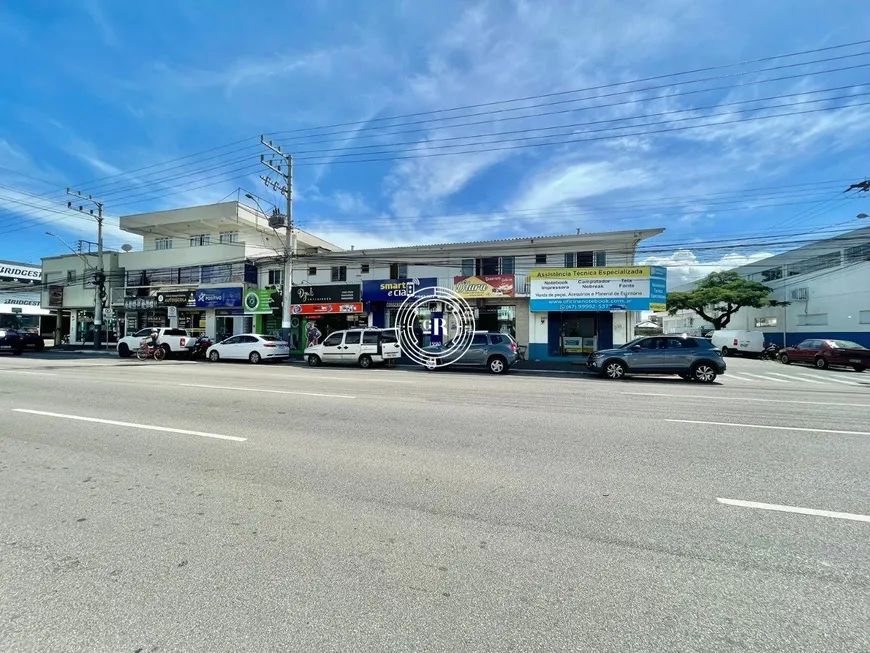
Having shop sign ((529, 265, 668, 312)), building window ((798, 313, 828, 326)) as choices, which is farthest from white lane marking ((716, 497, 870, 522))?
building window ((798, 313, 828, 326))

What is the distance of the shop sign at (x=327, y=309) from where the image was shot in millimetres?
25109

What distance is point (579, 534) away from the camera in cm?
336

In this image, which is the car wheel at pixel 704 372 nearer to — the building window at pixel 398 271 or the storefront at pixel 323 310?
the building window at pixel 398 271

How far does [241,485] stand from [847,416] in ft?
35.8

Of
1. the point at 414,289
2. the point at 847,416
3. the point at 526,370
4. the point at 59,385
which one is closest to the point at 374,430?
the point at 847,416

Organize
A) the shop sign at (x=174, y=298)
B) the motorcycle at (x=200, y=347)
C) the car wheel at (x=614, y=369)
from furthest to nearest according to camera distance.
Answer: the shop sign at (x=174, y=298), the motorcycle at (x=200, y=347), the car wheel at (x=614, y=369)

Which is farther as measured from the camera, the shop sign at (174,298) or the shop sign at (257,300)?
the shop sign at (174,298)

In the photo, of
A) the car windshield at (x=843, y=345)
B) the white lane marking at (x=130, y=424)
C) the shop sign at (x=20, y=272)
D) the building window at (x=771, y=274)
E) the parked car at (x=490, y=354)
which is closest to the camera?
the white lane marking at (x=130, y=424)

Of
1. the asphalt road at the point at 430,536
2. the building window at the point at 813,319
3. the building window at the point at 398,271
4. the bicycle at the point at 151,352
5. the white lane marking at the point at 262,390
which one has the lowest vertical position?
the asphalt road at the point at 430,536

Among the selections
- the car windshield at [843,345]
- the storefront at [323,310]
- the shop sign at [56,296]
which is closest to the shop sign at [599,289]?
the car windshield at [843,345]

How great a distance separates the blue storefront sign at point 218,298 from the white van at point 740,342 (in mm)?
32870

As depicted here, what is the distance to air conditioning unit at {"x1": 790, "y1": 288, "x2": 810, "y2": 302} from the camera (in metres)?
32.1

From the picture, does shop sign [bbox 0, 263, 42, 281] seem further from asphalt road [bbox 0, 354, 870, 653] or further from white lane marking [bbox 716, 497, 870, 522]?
white lane marking [bbox 716, 497, 870, 522]

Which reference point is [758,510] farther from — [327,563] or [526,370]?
[526,370]
